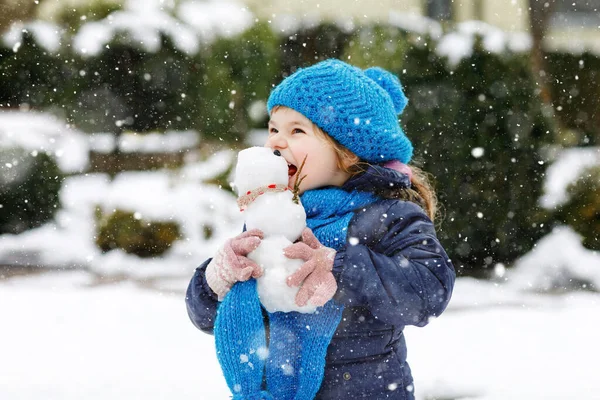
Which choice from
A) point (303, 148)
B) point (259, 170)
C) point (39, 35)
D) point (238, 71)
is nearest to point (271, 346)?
point (259, 170)

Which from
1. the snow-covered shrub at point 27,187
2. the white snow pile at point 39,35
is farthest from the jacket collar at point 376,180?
the white snow pile at point 39,35

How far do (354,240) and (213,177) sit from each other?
5983 millimetres

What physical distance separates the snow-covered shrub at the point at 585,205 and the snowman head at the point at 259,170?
578 centimetres

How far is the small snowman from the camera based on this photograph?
5.71 ft

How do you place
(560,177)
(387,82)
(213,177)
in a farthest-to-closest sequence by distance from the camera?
1. (213,177)
2. (560,177)
3. (387,82)

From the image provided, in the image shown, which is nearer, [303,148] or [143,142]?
[303,148]

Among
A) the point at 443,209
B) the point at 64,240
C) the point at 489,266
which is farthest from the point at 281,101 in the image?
the point at 64,240

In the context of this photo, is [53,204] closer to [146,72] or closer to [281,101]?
[146,72]

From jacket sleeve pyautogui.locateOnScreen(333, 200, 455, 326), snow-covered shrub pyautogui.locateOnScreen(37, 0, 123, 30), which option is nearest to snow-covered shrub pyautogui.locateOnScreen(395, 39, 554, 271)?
snow-covered shrub pyautogui.locateOnScreen(37, 0, 123, 30)

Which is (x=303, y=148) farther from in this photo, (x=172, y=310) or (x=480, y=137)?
(x=480, y=137)

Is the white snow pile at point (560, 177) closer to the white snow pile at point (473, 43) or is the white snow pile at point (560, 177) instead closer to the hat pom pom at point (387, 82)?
the white snow pile at point (473, 43)

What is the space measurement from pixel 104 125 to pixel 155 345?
4716 millimetres

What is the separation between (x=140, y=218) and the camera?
763 cm

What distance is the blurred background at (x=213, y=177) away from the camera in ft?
15.7
